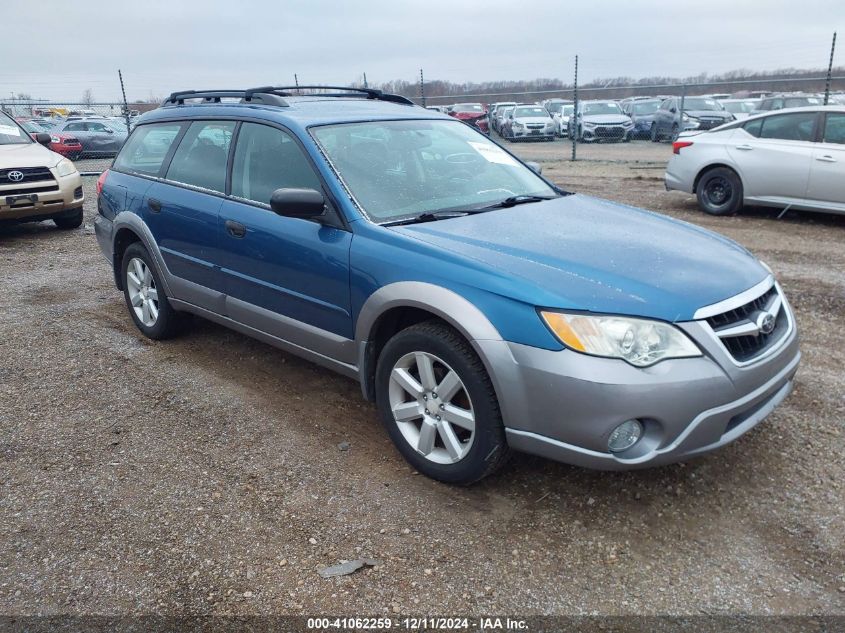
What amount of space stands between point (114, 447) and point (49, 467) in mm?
315

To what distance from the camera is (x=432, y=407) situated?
3.15 metres

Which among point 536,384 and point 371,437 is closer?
point 536,384

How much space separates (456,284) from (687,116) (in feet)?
65.8

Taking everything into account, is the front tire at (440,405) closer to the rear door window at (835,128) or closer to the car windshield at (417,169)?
the car windshield at (417,169)

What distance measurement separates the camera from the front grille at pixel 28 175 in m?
8.63

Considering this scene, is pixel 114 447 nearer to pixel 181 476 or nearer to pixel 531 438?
pixel 181 476

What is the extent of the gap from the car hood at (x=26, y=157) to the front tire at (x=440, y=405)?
7.68 m

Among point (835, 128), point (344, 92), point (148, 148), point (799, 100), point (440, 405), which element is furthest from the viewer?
point (799, 100)

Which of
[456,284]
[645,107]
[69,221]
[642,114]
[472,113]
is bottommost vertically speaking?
[69,221]

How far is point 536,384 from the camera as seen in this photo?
2.72 m

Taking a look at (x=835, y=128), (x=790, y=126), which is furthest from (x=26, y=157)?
(x=835, y=128)

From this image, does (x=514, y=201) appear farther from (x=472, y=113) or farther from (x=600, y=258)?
(x=472, y=113)

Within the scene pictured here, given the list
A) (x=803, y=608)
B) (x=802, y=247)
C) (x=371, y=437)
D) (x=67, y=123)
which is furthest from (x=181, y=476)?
(x=67, y=123)

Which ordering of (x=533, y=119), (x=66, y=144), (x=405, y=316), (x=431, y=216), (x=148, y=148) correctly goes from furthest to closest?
(x=533, y=119)
(x=66, y=144)
(x=148, y=148)
(x=431, y=216)
(x=405, y=316)
